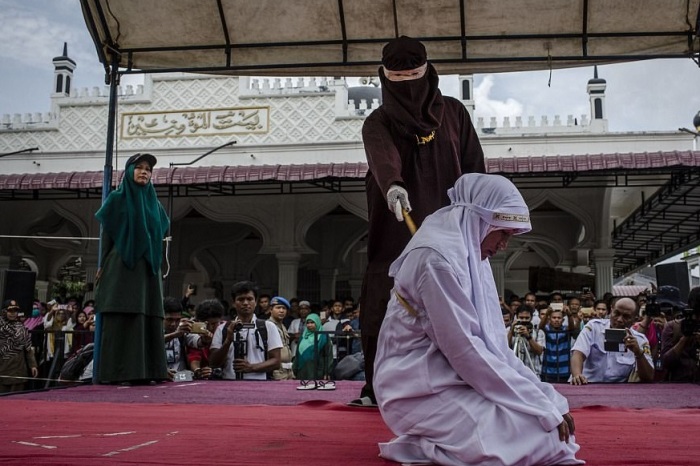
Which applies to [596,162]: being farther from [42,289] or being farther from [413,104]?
[42,289]

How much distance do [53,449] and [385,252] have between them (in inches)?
60.5

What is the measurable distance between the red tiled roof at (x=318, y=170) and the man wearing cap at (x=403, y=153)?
22.8 ft

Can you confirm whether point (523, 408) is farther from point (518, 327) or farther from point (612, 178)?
point (612, 178)

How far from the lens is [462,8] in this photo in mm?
4434

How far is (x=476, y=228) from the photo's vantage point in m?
2.06

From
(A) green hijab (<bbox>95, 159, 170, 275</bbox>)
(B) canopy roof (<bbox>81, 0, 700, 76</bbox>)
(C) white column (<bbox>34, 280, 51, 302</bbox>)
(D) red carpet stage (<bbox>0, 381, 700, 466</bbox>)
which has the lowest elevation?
(D) red carpet stage (<bbox>0, 381, 700, 466</bbox>)

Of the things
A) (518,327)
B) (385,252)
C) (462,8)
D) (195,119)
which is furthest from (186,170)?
(385,252)

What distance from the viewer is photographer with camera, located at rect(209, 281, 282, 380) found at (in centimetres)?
521

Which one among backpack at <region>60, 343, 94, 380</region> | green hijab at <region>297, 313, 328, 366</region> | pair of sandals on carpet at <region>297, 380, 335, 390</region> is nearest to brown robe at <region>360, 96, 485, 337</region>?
pair of sandals on carpet at <region>297, 380, 335, 390</region>

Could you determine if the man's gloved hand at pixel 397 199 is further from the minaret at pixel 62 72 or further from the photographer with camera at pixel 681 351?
the minaret at pixel 62 72

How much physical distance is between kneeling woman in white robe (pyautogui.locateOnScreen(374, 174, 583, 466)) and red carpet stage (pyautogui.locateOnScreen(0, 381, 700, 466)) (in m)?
0.16

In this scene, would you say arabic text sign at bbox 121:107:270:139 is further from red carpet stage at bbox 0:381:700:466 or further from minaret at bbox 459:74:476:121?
red carpet stage at bbox 0:381:700:466

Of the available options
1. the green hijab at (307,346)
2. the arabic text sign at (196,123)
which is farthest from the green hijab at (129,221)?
the arabic text sign at (196,123)

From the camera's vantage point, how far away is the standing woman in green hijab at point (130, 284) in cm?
454
